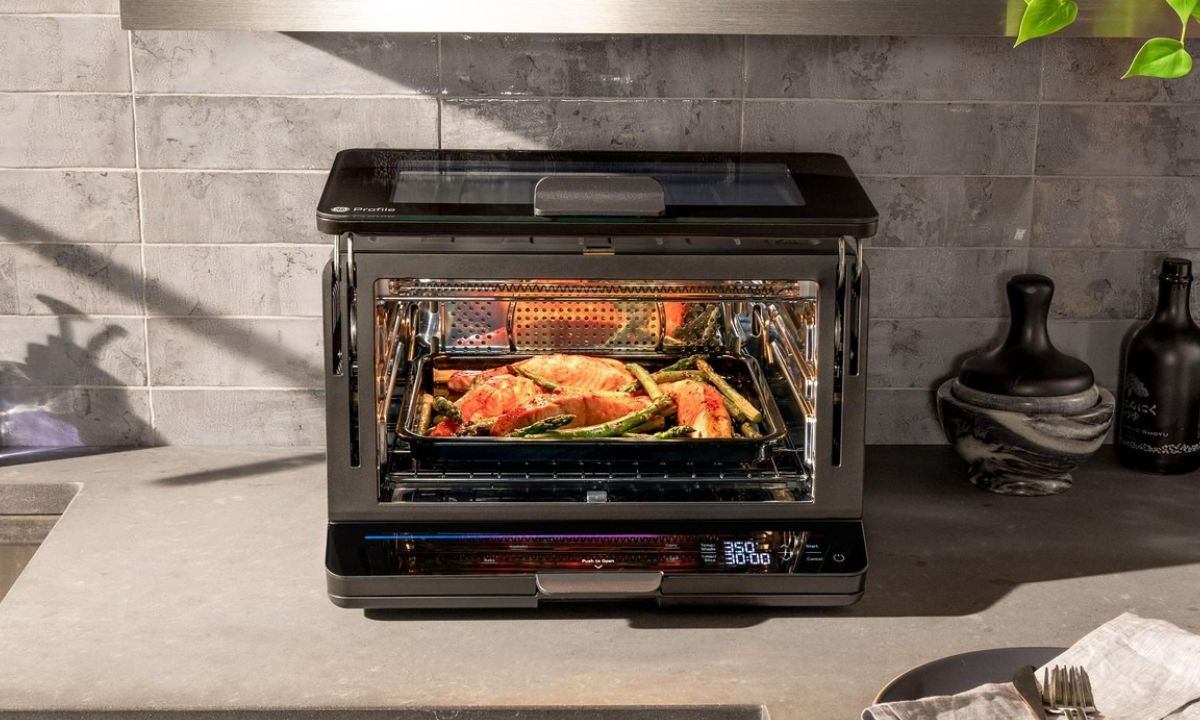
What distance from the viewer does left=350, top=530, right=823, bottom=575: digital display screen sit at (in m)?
1.38

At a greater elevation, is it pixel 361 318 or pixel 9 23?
pixel 9 23

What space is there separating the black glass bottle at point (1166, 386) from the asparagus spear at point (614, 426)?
2.19 feet

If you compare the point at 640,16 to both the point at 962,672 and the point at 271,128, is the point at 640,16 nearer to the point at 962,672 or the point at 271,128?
the point at 271,128

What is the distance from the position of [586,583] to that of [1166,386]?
84 centimetres

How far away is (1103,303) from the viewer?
1860 mm

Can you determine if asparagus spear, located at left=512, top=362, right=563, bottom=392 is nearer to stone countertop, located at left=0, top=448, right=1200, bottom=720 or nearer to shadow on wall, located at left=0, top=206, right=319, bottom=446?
stone countertop, located at left=0, top=448, right=1200, bottom=720

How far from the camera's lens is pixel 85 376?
1.85 meters

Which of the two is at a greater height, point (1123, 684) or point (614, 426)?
point (614, 426)

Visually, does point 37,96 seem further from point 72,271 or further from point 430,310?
point 430,310

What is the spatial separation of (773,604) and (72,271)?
3.38 feet

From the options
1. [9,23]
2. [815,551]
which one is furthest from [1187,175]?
[9,23]

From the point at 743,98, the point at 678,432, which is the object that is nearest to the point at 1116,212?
the point at 743,98

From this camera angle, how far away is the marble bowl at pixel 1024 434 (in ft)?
5.41

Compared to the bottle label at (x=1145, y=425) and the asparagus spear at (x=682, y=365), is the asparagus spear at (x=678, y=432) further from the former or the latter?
the bottle label at (x=1145, y=425)
